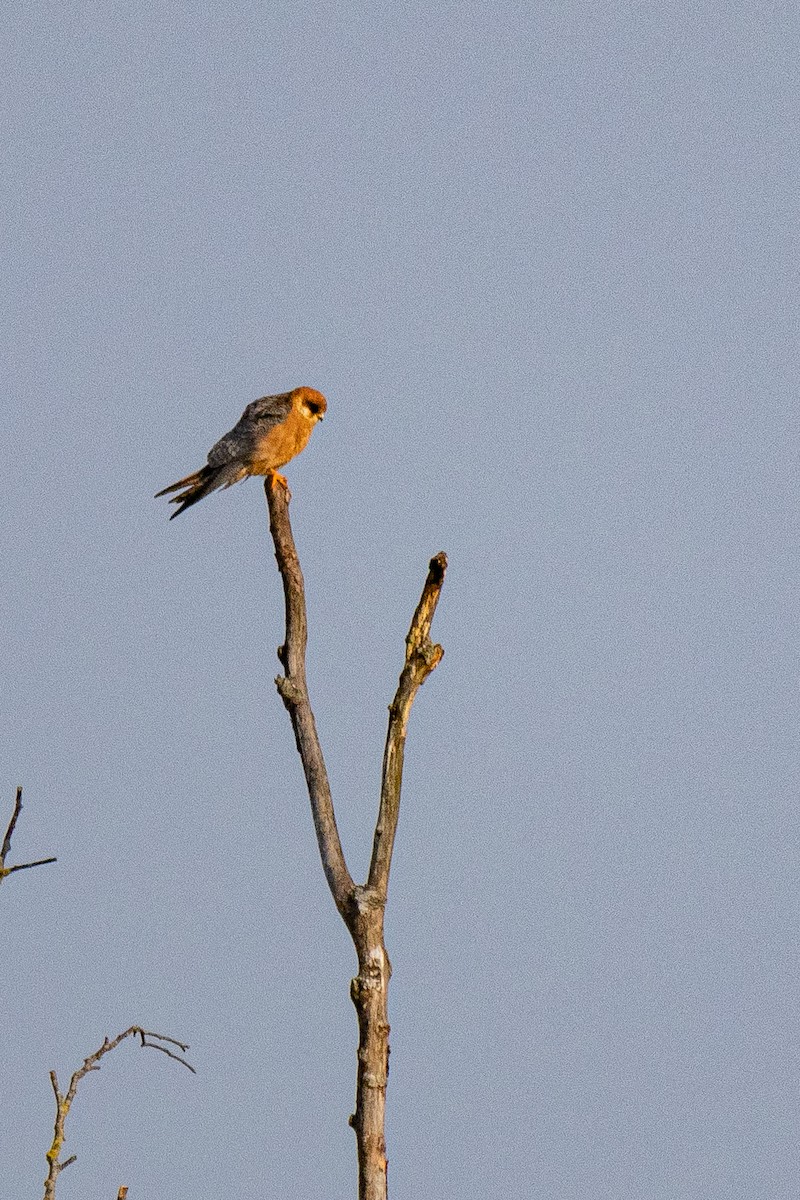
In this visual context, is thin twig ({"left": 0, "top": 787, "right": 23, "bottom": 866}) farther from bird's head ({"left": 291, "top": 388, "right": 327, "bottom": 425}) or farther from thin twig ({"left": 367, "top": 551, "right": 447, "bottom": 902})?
bird's head ({"left": 291, "top": 388, "right": 327, "bottom": 425})

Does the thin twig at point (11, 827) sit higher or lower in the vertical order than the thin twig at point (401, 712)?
lower

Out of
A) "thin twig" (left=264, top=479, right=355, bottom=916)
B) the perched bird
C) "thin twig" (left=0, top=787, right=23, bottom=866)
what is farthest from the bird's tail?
"thin twig" (left=0, top=787, right=23, bottom=866)

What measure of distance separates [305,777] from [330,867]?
381 millimetres

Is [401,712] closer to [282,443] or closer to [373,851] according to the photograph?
[373,851]

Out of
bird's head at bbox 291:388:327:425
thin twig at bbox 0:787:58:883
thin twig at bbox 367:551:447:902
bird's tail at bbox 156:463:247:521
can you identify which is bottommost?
thin twig at bbox 0:787:58:883

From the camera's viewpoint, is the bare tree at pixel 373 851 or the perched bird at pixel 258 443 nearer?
the bare tree at pixel 373 851

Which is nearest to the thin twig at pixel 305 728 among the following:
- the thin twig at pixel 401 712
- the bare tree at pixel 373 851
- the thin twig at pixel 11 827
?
the bare tree at pixel 373 851

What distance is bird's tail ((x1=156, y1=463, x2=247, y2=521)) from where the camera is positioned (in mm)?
9438

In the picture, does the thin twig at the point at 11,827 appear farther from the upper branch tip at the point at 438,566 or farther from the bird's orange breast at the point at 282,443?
the bird's orange breast at the point at 282,443

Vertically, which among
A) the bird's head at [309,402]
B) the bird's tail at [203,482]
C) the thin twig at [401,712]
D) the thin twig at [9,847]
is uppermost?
the bird's head at [309,402]

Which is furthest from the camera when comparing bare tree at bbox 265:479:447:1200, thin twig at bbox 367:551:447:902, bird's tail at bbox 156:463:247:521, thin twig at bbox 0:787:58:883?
bird's tail at bbox 156:463:247:521

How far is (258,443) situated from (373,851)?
4496mm

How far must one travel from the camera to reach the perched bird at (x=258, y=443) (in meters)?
9.46

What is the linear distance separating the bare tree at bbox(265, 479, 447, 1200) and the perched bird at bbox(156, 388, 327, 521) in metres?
3.35
